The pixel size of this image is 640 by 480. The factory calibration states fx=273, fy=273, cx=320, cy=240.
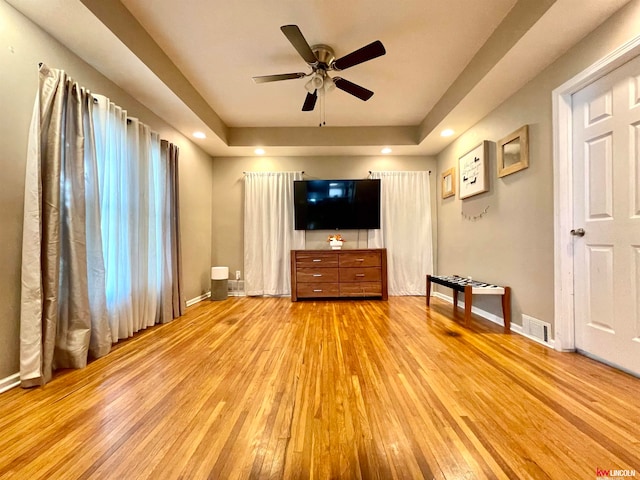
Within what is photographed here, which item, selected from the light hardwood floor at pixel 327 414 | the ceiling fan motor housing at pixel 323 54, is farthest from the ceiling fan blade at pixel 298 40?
the light hardwood floor at pixel 327 414

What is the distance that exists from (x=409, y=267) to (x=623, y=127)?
3.16 metres

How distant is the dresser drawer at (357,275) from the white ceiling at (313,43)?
2.26 metres

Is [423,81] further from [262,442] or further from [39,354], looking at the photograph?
[39,354]

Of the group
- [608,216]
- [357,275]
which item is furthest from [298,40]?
[357,275]

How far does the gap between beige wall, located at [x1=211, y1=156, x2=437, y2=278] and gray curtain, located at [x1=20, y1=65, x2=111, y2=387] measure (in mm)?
2601

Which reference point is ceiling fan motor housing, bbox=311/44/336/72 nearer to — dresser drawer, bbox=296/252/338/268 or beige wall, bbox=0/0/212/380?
beige wall, bbox=0/0/212/380

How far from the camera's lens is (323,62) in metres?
2.45

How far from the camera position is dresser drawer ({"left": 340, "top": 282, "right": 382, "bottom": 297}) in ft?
13.9

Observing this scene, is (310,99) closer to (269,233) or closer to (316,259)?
(316,259)

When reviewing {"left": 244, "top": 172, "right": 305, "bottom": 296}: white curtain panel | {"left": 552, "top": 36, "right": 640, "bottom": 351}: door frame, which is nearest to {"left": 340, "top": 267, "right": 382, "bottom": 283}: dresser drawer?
{"left": 244, "top": 172, "right": 305, "bottom": 296}: white curtain panel

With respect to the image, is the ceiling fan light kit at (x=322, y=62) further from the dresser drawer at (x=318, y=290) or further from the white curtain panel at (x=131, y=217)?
the dresser drawer at (x=318, y=290)

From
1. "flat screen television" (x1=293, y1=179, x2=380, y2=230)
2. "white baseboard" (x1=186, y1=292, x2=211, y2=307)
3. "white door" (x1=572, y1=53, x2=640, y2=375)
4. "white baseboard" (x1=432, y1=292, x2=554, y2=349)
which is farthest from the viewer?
"flat screen television" (x1=293, y1=179, x2=380, y2=230)

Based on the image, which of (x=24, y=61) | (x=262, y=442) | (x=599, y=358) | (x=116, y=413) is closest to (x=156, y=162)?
(x=24, y=61)

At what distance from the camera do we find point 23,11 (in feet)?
5.56
